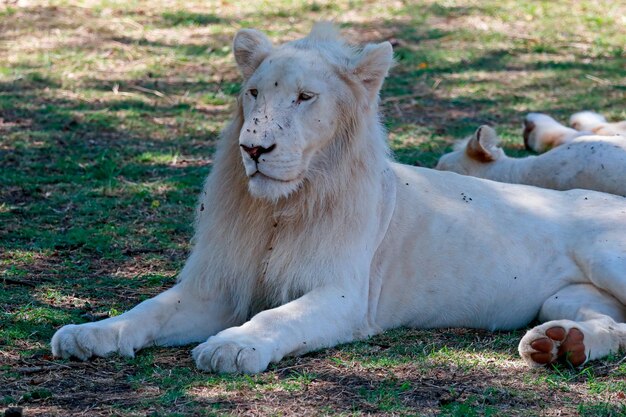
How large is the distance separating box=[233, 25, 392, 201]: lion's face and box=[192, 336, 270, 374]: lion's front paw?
0.72m

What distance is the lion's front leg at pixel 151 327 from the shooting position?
4559mm

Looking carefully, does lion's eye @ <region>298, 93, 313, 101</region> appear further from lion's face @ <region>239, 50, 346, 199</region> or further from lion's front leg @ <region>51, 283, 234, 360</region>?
lion's front leg @ <region>51, 283, 234, 360</region>

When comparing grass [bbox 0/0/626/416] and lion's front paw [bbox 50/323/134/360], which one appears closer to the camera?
grass [bbox 0/0/626/416]

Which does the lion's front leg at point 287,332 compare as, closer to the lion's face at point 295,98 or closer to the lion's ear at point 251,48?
the lion's face at point 295,98

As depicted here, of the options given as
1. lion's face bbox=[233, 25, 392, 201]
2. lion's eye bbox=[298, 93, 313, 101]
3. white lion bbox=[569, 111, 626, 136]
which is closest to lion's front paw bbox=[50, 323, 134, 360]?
lion's face bbox=[233, 25, 392, 201]

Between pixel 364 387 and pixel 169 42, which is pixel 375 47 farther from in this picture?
pixel 169 42

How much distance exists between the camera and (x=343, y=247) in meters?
4.97

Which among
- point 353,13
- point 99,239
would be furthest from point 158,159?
point 353,13

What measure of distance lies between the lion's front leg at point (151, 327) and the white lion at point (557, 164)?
8.66ft

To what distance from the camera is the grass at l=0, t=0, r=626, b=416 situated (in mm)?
4176

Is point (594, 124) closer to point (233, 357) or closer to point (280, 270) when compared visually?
point (280, 270)

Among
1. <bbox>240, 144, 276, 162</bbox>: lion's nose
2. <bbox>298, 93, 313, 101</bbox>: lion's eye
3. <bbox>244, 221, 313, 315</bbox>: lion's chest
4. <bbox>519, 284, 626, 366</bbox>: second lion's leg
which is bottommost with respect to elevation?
<bbox>519, 284, 626, 366</bbox>: second lion's leg

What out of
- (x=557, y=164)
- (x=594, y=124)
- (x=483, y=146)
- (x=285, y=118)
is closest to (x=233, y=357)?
(x=285, y=118)

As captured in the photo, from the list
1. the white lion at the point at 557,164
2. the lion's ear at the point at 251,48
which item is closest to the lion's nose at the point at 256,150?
the lion's ear at the point at 251,48
